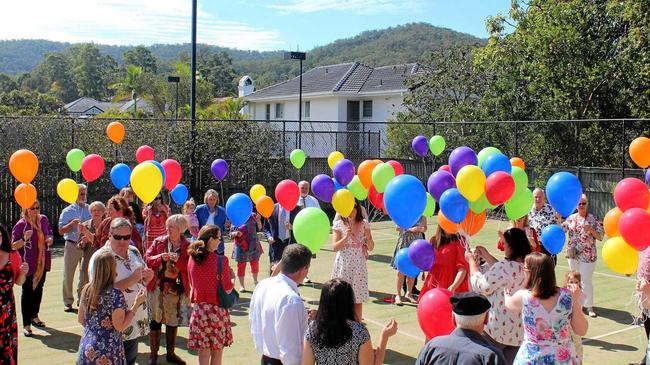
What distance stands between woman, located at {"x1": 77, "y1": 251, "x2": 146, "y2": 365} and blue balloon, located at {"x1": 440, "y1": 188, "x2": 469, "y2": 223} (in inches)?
118

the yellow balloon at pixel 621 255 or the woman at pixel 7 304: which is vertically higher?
the yellow balloon at pixel 621 255

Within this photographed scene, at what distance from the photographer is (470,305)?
344 cm

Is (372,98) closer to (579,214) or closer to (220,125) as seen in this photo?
(220,125)

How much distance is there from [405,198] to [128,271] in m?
2.58

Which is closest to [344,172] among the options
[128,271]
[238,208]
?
[238,208]

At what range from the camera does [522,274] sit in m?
5.00

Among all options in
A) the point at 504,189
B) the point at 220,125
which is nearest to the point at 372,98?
the point at 220,125

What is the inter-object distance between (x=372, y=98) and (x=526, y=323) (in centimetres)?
3452

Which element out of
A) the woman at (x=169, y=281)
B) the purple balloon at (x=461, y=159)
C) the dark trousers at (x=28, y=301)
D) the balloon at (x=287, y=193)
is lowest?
the dark trousers at (x=28, y=301)

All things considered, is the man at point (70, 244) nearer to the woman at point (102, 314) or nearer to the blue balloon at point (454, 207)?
the woman at point (102, 314)

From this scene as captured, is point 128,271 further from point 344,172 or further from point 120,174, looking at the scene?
point 120,174

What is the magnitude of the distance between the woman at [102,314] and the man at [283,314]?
0.95 metres

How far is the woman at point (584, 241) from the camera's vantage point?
8391 millimetres

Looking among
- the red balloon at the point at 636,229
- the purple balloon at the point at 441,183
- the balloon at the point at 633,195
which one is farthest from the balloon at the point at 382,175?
the red balloon at the point at 636,229
